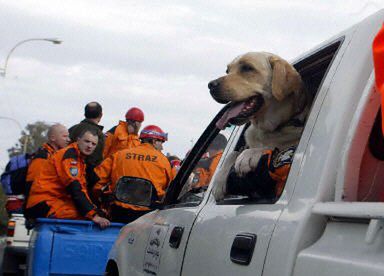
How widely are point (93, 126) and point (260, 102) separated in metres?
4.71

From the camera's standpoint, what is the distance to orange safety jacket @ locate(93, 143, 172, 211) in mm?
6617

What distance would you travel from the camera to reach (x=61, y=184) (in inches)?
263

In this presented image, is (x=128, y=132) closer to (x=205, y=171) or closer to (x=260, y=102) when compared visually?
(x=205, y=171)

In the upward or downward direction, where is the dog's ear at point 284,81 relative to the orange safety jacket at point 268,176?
upward

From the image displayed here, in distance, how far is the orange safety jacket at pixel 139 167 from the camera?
6617mm

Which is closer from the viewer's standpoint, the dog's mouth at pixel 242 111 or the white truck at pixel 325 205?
the white truck at pixel 325 205

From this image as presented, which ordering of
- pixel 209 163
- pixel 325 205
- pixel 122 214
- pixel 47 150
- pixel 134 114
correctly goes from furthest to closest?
1. pixel 134 114
2. pixel 47 150
3. pixel 122 214
4. pixel 209 163
5. pixel 325 205

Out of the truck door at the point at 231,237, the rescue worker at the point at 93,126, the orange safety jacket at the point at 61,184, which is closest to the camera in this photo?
the truck door at the point at 231,237

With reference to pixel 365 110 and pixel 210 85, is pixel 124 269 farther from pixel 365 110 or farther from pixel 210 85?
pixel 365 110

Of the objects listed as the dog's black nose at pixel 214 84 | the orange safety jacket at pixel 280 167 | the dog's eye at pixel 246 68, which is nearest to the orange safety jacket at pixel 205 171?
the dog's black nose at pixel 214 84

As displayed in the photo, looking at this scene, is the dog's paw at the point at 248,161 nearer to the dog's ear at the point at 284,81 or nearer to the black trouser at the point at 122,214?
the dog's ear at the point at 284,81

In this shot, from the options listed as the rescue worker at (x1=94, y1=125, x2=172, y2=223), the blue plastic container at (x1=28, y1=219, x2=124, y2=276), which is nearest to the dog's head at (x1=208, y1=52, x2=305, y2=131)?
the blue plastic container at (x1=28, y1=219, x2=124, y2=276)

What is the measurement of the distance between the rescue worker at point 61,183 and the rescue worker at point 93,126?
500 millimetres

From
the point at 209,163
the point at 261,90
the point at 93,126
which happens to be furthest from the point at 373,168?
the point at 93,126
